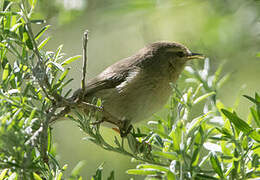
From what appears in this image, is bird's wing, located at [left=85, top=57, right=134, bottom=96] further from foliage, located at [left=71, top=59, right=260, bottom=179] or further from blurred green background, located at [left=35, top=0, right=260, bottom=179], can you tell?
foliage, located at [left=71, top=59, right=260, bottom=179]

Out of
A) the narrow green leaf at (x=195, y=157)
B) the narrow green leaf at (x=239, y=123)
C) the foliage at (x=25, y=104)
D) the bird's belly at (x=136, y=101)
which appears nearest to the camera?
the foliage at (x=25, y=104)

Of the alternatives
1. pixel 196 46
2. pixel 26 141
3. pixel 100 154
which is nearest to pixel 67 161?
pixel 100 154

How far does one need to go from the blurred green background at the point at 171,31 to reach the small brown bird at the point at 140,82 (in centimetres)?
31

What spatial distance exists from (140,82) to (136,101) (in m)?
0.23

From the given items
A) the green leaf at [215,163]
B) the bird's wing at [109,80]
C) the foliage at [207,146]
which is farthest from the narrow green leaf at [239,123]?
the bird's wing at [109,80]

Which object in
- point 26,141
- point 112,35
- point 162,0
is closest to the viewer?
point 26,141

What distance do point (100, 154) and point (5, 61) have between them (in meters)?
3.22

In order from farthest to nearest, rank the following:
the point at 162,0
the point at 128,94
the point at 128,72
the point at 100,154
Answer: the point at 100,154 < the point at 162,0 < the point at 128,72 < the point at 128,94

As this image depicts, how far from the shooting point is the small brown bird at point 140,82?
3732 mm

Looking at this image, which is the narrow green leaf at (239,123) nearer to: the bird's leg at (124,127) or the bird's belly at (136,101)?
the bird's leg at (124,127)

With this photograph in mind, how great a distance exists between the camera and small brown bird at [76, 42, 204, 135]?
373 cm

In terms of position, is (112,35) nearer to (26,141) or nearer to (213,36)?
(213,36)

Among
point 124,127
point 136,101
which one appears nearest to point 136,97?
point 136,101

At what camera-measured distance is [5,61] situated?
2193 millimetres
